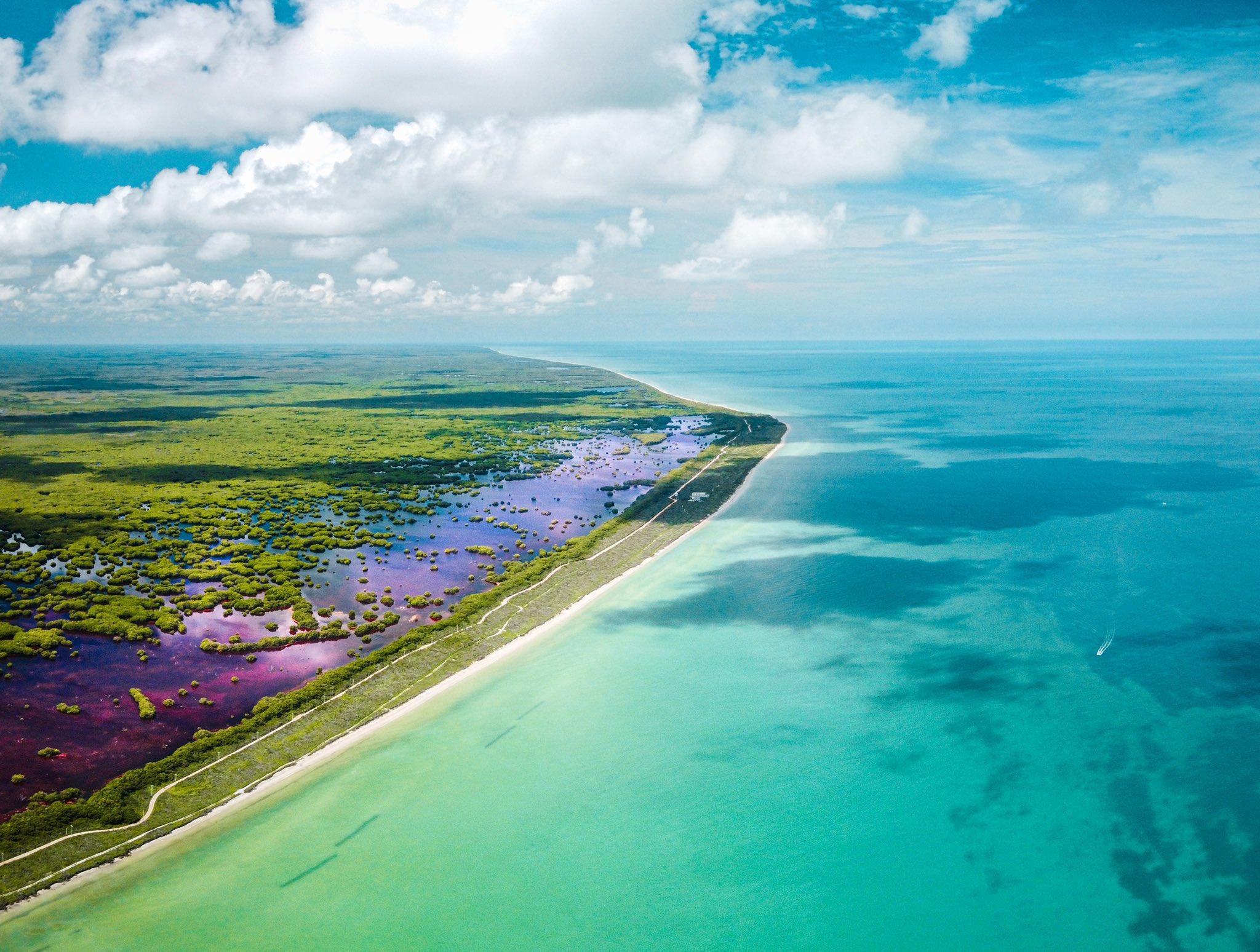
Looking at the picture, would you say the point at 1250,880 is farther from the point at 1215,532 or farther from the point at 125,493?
the point at 125,493

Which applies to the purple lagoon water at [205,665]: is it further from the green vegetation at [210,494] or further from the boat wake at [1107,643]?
the boat wake at [1107,643]

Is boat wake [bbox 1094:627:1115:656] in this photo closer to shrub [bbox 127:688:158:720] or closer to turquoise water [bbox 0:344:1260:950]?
turquoise water [bbox 0:344:1260:950]

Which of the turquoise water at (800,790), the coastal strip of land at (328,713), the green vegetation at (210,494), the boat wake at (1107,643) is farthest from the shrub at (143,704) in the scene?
the boat wake at (1107,643)

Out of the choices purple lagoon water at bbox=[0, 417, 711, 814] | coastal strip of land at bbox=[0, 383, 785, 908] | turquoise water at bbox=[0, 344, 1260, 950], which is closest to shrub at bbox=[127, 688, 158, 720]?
purple lagoon water at bbox=[0, 417, 711, 814]

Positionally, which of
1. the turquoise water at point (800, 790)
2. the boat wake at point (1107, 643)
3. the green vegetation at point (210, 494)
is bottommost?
the turquoise water at point (800, 790)

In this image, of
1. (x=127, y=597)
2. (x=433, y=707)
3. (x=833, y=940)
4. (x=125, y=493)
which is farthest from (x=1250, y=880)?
(x=125, y=493)

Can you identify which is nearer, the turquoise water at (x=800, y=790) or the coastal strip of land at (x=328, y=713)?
the turquoise water at (x=800, y=790)
